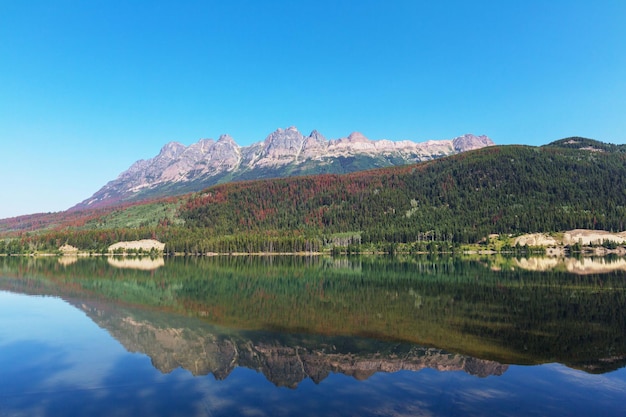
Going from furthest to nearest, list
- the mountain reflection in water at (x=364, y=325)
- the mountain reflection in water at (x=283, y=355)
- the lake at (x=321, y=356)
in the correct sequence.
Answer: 1. the mountain reflection in water at (x=364, y=325)
2. the mountain reflection in water at (x=283, y=355)
3. the lake at (x=321, y=356)

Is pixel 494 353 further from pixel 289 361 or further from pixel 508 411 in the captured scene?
pixel 289 361

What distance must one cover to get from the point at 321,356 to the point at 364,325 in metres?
10.4

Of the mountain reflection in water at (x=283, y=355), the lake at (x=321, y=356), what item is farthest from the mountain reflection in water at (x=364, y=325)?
the lake at (x=321, y=356)

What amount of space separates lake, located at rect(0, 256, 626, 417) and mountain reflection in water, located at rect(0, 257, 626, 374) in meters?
0.18

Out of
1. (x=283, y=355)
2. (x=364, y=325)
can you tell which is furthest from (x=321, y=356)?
(x=364, y=325)

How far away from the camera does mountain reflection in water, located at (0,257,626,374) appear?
2747 cm

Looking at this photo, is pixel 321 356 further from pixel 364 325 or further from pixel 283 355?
pixel 364 325

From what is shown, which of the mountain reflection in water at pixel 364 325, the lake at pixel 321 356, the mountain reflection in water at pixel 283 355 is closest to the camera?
the lake at pixel 321 356

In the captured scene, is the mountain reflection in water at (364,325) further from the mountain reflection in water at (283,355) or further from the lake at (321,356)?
the lake at (321,356)

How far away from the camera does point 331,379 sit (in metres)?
24.4

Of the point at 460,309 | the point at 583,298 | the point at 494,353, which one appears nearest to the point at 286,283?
the point at 460,309

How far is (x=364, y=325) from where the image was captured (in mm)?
38219

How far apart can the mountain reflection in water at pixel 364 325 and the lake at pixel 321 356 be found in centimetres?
18

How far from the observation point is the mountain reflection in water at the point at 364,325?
→ 27.5m
